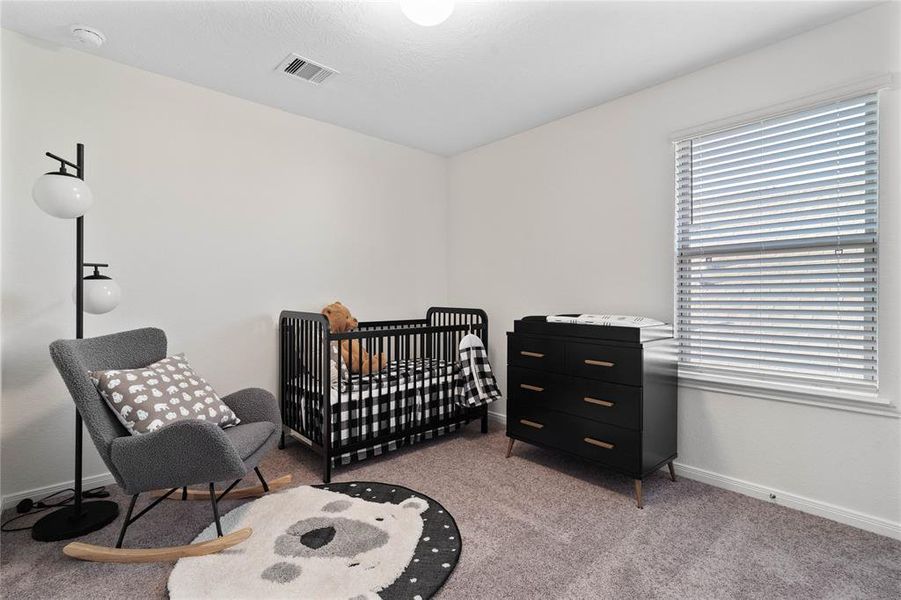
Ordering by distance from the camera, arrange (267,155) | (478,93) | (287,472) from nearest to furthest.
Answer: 1. (287,472)
2. (478,93)
3. (267,155)

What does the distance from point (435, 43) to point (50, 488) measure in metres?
3.14

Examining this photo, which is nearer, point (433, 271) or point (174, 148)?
point (174, 148)

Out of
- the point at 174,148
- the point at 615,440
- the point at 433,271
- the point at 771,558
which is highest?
the point at 174,148

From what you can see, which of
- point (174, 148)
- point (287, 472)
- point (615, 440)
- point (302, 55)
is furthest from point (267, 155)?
point (615, 440)

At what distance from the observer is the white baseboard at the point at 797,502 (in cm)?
195

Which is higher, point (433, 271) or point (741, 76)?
point (741, 76)

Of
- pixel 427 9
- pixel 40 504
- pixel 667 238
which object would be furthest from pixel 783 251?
pixel 40 504

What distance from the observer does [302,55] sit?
2.37 meters

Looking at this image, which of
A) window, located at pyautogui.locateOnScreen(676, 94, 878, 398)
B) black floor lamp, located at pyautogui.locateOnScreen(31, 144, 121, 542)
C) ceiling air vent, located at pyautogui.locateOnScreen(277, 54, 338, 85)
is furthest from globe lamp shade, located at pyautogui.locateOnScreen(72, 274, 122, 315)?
window, located at pyautogui.locateOnScreen(676, 94, 878, 398)

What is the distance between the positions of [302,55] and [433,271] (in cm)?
218

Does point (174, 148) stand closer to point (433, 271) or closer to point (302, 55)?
point (302, 55)

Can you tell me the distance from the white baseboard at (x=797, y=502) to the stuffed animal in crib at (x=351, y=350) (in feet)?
6.58

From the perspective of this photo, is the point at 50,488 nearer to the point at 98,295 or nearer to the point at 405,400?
the point at 98,295

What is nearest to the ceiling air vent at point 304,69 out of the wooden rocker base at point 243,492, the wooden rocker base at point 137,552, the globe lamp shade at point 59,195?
the globe lamp shade at point 59,195
